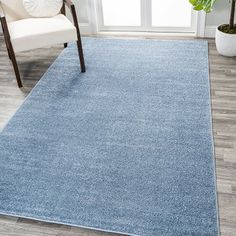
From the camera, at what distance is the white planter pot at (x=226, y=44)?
3.11 m

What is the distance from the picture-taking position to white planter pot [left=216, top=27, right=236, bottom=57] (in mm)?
3111

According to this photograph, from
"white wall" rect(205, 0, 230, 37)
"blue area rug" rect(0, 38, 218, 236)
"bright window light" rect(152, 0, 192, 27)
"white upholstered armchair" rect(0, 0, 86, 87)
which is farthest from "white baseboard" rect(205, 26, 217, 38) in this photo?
"white upholstered armchair" rect(0, 0, 86, 87)

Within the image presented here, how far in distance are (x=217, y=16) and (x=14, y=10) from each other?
1929 mm

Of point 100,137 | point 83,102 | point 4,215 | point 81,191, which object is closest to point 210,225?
point 81,191

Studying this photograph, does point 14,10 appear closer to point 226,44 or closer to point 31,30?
point 31,30

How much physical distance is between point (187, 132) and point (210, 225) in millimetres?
758

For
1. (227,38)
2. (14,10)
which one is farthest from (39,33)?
(227,38)

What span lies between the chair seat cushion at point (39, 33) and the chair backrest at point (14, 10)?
0.53 feet

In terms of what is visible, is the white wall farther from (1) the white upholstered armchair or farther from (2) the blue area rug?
(1) the white upholstered armchair

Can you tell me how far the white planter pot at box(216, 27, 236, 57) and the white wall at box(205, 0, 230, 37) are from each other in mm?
348

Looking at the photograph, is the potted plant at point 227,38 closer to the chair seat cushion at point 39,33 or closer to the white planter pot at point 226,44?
the white planter pot at point 226,44

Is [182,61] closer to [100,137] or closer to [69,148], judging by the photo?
[100,137]

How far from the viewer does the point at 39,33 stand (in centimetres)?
288

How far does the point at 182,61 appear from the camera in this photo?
127 inches
